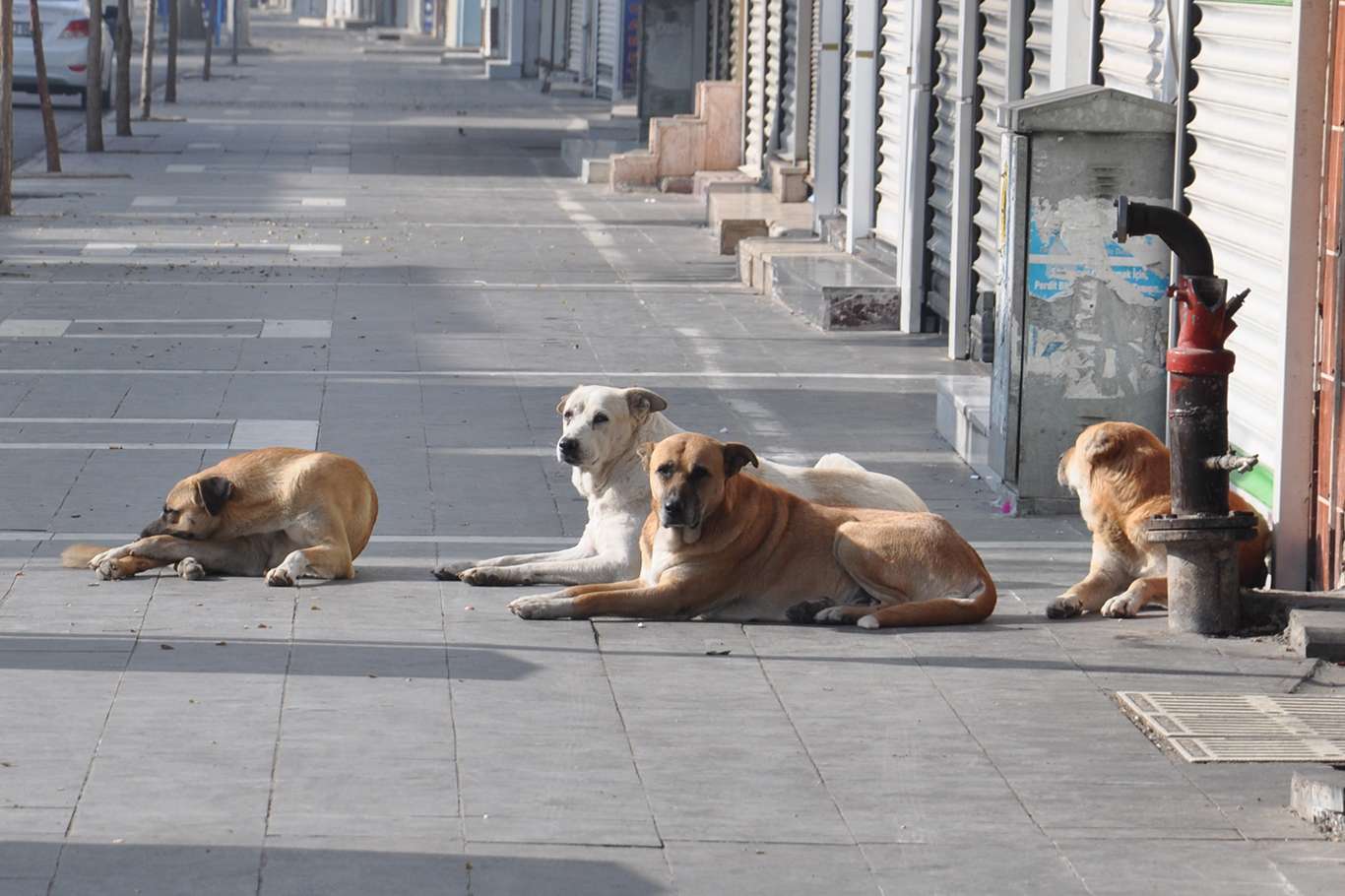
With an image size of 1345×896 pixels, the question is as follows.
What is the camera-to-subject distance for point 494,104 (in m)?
43.9

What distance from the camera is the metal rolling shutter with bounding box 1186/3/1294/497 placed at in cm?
834

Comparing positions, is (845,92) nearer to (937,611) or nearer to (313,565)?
(313,565)

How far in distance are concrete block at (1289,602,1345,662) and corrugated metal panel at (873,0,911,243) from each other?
31.7ft

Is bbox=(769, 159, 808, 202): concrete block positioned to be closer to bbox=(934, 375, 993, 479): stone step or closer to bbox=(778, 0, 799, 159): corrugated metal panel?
bbox=(778, 0, 799, 159): corrugated metal panel

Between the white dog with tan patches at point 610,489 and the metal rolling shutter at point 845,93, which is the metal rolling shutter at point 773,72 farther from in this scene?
the white dog with tan patches at point 610,489

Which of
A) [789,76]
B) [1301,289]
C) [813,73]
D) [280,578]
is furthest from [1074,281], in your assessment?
[789,76]

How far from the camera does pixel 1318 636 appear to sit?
7.18 m

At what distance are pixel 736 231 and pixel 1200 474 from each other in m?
13.0

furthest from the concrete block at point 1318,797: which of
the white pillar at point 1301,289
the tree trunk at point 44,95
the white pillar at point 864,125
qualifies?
the tree trunk at point 44,95

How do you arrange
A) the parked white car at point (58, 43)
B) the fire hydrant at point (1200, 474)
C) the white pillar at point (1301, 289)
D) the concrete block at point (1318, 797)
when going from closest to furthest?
1. the concrete block at point (1318, 797)
2. the fire hydrant at point (1200, 474)
3. the white pillar at point (1301, 289)
4. the parked white car at point (58, 43)

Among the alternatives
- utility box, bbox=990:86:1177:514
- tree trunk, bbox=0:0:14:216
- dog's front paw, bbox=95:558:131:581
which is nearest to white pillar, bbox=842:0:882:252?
tree trunk, bbox=0:0:14:216

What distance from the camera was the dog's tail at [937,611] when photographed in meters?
7.54

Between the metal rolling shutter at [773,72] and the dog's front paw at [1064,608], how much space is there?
16574 mm

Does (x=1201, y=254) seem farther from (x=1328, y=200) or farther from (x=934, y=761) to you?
(x=934, y=761)
